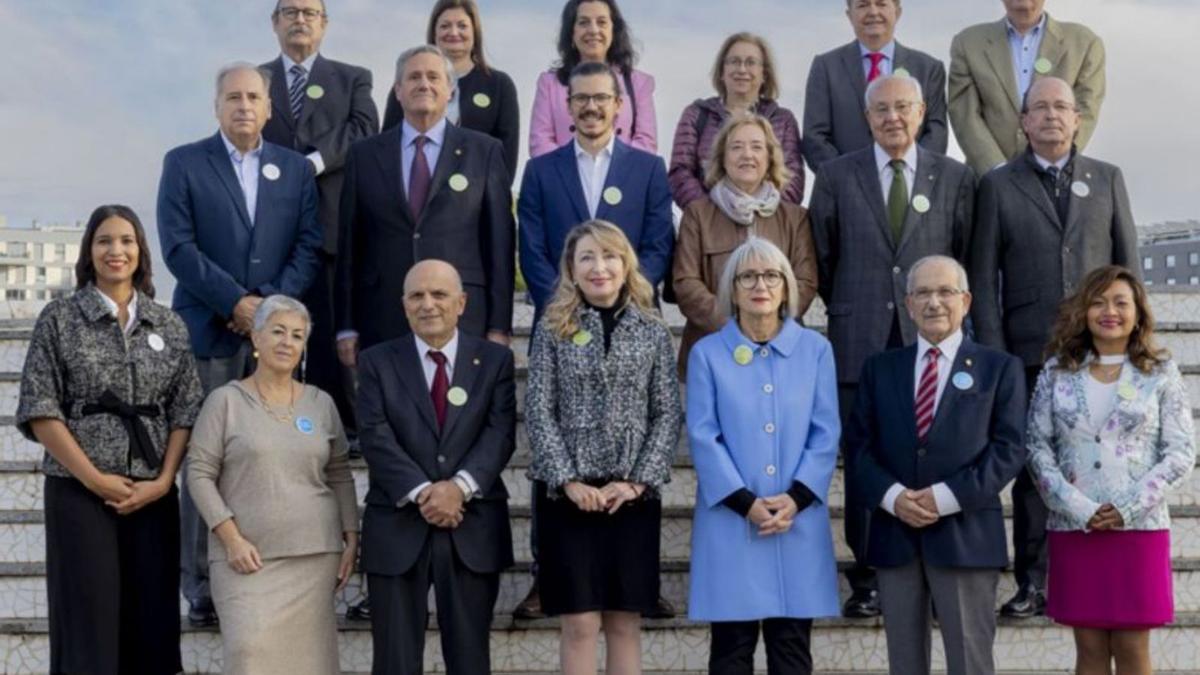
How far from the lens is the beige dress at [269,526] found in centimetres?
479

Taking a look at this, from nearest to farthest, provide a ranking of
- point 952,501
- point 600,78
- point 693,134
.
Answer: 1. point 952,501
2. point 600,78
3. point 693,134

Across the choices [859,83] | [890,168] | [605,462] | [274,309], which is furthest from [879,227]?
[274,309]

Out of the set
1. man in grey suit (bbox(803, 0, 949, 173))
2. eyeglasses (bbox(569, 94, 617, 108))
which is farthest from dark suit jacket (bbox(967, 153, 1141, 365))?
eyeglasses (bbox(569, 94, 617, 108))

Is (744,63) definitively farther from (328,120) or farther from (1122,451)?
(1122,451)

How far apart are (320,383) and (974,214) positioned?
2.81m

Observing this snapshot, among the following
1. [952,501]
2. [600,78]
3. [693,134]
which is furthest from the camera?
[693,134]

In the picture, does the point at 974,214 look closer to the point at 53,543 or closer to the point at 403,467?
the point at 403,467

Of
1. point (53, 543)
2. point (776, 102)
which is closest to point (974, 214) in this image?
point (776, 102)

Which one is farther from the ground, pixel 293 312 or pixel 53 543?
pixel 293 312

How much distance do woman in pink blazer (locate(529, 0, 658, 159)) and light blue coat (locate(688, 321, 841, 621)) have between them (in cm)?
178

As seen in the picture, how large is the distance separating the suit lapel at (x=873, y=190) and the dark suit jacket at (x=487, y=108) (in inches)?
64.7

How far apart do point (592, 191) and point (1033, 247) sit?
5.49 feet

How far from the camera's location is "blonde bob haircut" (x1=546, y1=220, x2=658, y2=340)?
4.86m

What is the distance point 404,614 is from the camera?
4809 millimetres
